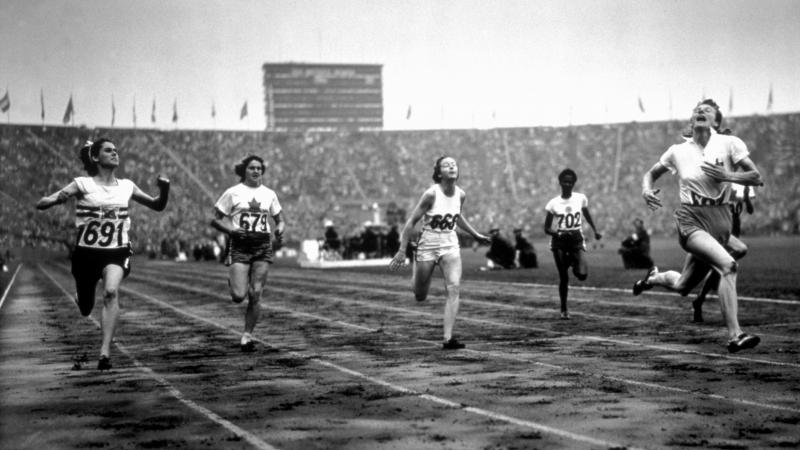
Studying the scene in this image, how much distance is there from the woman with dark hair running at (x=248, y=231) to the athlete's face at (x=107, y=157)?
1.68 m

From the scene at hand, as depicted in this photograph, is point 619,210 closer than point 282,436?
No

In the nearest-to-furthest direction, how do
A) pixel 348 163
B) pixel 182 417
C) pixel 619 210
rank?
pixel 182 417 < pixel 619 210 < pixel 348 163

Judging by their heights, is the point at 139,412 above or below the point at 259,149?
below

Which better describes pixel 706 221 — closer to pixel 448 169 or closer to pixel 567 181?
pixel 448 169

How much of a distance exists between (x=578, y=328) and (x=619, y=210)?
69807 millimetres

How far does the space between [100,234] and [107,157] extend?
0.74 m

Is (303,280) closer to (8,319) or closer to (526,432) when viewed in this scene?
(8,319)

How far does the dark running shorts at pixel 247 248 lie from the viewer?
1176 centimetres

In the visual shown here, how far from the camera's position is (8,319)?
1817 cm

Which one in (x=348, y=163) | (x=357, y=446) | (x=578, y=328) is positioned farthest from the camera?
(x=348, y=163)

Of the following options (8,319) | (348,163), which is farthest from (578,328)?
(348,163)

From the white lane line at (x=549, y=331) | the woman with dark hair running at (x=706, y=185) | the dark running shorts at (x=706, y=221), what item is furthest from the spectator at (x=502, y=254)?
the dark running shorts at (x=706, y=221)

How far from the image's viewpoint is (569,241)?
15219mm

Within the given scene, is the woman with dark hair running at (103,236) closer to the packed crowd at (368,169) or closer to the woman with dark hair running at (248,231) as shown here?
the woman with dark hair running at (248,231)
